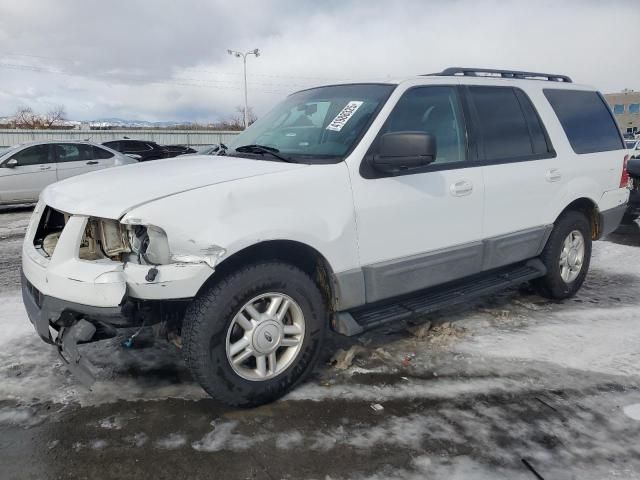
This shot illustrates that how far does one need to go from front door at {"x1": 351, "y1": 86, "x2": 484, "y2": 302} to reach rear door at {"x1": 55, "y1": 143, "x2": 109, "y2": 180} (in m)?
9.72

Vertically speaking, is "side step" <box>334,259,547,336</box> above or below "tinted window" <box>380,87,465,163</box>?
below

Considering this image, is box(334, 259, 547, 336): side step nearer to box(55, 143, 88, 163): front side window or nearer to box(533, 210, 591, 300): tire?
box(533, 210, 591, 300): tire

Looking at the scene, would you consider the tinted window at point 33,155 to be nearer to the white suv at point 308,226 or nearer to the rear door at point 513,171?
the white suv at point 308,226

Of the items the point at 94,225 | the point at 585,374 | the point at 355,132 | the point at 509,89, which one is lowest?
the point at 585,374

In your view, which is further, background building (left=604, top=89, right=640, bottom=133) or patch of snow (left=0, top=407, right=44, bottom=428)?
background building (left=604, top=89, right=640, bottom=133)

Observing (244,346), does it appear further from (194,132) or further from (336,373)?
(194,132)

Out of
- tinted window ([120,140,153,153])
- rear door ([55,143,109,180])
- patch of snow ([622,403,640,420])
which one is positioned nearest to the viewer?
patch of snow ([622,403,640,420])

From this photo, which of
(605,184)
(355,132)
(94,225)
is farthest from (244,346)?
(605,184)

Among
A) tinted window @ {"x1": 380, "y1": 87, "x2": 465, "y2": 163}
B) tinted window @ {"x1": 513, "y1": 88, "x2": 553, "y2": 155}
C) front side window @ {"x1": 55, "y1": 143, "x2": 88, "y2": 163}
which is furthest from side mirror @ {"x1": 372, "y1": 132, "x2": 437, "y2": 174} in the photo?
front side window @ {"x1": 55, "y1": 143, "x2": 88, "y2": 163}

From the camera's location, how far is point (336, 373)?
330 centimetres

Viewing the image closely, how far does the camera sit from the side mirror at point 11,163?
10352 mm

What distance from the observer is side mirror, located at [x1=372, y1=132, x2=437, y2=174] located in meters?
2.89

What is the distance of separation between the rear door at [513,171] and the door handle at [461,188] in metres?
0.20

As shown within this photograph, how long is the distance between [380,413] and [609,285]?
3701mm
